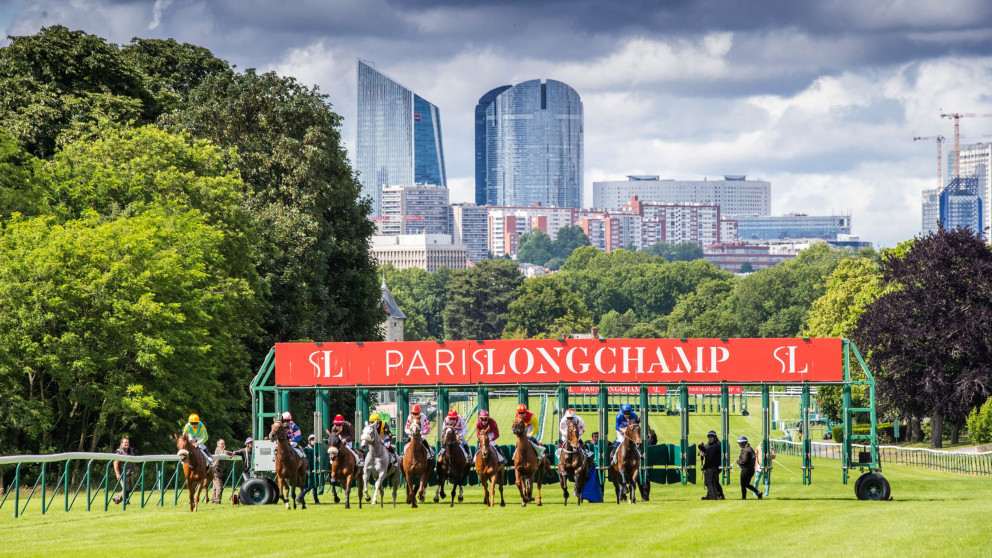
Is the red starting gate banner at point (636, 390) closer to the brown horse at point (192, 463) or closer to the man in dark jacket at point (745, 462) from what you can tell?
the man in dark jacket at point (745, 462)

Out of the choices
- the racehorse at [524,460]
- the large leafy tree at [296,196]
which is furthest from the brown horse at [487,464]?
the large leafy tree at [296,196]

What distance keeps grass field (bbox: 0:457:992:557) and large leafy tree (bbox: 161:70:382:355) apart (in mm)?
26853

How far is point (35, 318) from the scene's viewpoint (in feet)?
148

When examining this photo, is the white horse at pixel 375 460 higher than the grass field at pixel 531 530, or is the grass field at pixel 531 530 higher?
the white horse at pixel 375 460

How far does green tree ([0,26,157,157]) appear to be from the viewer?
190ft

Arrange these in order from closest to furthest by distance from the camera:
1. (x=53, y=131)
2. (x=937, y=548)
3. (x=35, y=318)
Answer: (x=937, y=548), (x=35, y=318), (x=53, y=131)

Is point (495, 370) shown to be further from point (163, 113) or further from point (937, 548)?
point (163, 113)

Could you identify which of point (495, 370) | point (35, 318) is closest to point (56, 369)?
point (35, 318)

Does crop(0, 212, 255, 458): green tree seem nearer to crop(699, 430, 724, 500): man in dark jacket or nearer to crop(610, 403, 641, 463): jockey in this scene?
crop(610, 403, 641, 463): jockey

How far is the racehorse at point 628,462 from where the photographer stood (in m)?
32.5

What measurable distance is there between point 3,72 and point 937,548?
44816mm

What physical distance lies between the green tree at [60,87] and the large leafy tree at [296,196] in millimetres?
2230

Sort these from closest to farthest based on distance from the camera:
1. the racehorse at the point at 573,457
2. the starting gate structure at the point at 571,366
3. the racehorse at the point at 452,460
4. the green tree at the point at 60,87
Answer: the racehorse at the point at 452,460 < the racehorse at the point at 573,457 < the starting gate structure at the point at 571,366 < the green tree at the point at 60,87

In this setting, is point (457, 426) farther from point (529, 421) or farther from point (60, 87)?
point (60, 87)
